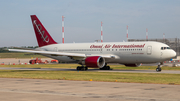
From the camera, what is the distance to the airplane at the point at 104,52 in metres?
39.4

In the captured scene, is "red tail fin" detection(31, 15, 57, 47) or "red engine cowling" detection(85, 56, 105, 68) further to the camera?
"red tail fin" detection(31, 15, 57, 47)

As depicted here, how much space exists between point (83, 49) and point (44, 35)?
820cm

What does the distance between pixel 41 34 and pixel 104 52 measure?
1288 cm

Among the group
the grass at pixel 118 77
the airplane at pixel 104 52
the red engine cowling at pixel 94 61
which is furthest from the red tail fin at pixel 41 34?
the grass at pixel 118 77

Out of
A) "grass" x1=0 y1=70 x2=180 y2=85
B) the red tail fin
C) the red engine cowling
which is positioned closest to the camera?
"grass" x1=0 y1=70 x2=180 y2=85

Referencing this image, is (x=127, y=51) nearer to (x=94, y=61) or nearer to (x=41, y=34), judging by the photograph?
(x=94, y=61)

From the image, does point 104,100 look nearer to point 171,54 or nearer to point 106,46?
point 171,54

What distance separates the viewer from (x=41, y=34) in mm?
49469

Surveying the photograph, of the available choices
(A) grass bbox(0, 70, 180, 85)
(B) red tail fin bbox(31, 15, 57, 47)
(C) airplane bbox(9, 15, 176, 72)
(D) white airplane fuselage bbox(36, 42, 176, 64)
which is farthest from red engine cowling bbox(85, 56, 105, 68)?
(B) red tail fin bbox(31, 15, 57, 47)

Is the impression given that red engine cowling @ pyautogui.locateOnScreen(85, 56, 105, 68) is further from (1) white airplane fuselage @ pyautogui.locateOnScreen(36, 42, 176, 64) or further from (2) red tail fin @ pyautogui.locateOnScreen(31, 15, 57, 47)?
(2) red tail fin @ pyautogui.locateOnScreen(31, 15, 57, 47)

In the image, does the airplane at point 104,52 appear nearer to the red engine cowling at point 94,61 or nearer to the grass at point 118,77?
the red engine cowling at point 94,61

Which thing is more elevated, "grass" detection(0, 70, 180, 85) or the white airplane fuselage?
the white airplane fuselage

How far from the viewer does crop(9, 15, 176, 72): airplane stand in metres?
39.4

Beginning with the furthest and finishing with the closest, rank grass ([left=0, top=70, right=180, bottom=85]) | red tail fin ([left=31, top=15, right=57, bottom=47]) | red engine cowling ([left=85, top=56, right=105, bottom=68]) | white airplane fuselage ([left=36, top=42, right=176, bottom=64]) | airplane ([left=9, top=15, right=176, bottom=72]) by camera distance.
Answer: red tail fin ([left=31, top=15, right=57, bottom=47]), red engine cowling ([left=85, top=56, right=105, bottom=68]), airplane ([left=9, top=15, right=176, bottom=72]), white airplane fuselage ([left=36, top=42, right=176, bottom=64]), grass ([left=0, top=70, right=180, bottom=85])
